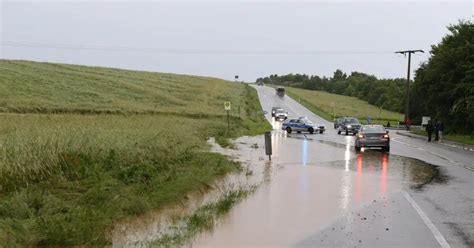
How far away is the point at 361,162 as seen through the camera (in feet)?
71.4

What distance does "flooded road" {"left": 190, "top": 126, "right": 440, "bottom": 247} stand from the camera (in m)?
8.55

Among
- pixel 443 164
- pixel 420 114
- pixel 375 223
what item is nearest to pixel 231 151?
pixel 443 164

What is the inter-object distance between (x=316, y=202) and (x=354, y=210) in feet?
3.80

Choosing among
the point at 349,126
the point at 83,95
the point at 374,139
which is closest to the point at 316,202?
the point at 374,139

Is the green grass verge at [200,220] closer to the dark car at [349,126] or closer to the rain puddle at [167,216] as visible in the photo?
the rain puddle at [167,216]

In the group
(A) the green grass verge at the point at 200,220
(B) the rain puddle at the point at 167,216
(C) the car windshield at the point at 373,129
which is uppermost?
(C) the car windshield at the point at 373,129

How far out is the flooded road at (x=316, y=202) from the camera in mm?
8555

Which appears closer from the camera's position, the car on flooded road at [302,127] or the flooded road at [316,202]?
the flooded road at [316,202]

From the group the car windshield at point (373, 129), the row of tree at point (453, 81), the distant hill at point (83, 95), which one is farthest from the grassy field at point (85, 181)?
the row of tree at point (453, 81)

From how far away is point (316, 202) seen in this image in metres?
11.9

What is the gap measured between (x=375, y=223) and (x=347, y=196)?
130 inches

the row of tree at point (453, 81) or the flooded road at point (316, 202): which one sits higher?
the row of tree at point (453, 81)

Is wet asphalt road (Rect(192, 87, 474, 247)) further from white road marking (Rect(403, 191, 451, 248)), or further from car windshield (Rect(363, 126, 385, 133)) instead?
car windshield (Rect(363, 126, 385, 133))

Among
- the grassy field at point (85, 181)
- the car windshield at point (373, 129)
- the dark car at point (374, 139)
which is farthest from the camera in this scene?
the car windshield at point (373, 129)
